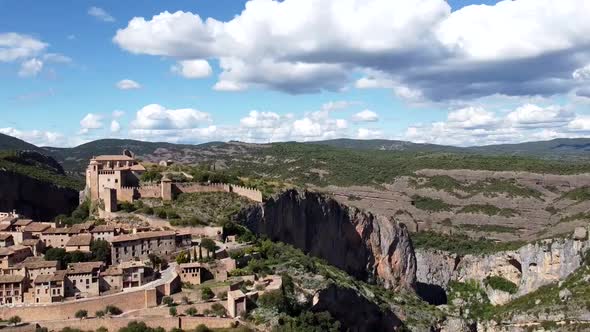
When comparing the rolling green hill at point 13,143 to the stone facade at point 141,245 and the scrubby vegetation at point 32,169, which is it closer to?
the scrubby vegetation at point 32,169

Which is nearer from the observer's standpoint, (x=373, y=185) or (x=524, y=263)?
(x=524, y=263)

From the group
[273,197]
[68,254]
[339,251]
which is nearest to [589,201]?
[339,251]

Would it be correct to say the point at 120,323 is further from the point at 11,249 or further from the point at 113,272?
the point at 11,249

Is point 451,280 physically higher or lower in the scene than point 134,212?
lower

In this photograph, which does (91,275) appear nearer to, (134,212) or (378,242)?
(134,212)

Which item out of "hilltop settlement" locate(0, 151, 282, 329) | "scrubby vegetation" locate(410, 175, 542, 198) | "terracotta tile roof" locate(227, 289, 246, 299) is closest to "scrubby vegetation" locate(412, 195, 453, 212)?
"scrubby vegetation" locate(410, 175, 542, 198)
